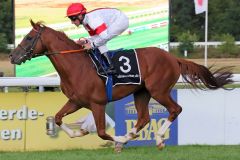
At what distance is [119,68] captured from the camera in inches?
285

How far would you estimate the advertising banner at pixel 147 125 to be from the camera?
796 centimetres

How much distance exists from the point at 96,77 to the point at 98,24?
0.58 m

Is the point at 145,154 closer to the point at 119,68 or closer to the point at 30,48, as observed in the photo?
the point at 119,68

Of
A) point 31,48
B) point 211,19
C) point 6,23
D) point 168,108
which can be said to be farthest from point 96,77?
point 211,19

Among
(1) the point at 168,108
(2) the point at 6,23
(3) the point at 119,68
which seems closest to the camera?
(3) the point at 119,68

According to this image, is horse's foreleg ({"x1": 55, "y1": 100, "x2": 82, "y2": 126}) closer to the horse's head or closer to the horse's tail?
the horse's head

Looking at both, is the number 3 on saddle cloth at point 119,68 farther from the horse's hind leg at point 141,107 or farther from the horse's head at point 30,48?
the horse's head at point 30,48

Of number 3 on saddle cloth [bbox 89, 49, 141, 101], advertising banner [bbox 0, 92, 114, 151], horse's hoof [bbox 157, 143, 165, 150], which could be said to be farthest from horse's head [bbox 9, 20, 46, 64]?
horse's hoof [bbox 157, 143, 165, 150]

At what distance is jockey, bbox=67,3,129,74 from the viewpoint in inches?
276

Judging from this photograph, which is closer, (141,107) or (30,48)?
(30,48)

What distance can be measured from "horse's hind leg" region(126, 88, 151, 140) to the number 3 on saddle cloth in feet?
1.10

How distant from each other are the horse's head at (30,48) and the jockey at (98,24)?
39 cm

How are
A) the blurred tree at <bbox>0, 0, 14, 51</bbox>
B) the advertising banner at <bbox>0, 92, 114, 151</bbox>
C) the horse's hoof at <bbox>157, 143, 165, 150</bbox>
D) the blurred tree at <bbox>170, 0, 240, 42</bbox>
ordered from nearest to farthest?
the horse's hoof at <bbox>157, 143, 165, 150</bbox> < the advertising banner at <bbox>0, 92, 114, 151</bbox> < the blurred tree at <bbox>0, 0, 14, 51</bbox> < the blurred tree at <bbox>170, 0, 240, 42</bbox>

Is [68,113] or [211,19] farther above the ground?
[211,19]
